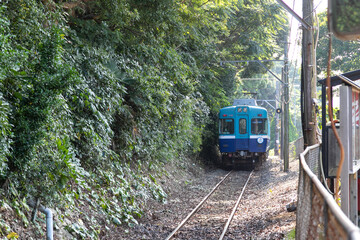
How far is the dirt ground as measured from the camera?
892cm

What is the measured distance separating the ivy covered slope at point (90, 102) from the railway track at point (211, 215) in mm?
1166

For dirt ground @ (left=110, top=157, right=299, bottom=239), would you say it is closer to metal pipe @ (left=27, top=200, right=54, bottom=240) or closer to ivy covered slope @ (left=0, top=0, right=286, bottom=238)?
ivy covered slope @ (left=0, top=0, right=286, bottom=238)

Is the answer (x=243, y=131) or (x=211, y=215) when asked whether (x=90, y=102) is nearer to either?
(x=211, y=215)

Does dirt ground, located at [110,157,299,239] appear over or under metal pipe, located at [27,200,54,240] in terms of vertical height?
under

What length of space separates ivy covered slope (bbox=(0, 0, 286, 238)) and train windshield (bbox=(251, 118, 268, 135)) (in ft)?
17.0

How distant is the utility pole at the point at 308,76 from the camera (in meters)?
10.7

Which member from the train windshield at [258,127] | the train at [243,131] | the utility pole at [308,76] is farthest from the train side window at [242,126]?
the utility pole at [308,76]

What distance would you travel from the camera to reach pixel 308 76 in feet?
35.5

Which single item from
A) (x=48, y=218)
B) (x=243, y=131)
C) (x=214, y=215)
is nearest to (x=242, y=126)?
(x=243, y=131)

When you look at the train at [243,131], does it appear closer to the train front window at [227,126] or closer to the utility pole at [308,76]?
the train front window at [227,126]

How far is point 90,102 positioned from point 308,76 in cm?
504

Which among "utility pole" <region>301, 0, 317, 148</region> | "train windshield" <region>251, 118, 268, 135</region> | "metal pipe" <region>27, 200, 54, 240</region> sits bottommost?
"metal pipe" <region>27, 200, 54, 240</region>

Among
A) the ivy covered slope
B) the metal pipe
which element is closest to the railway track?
the ivy covered slope

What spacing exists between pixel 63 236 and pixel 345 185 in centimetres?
418
